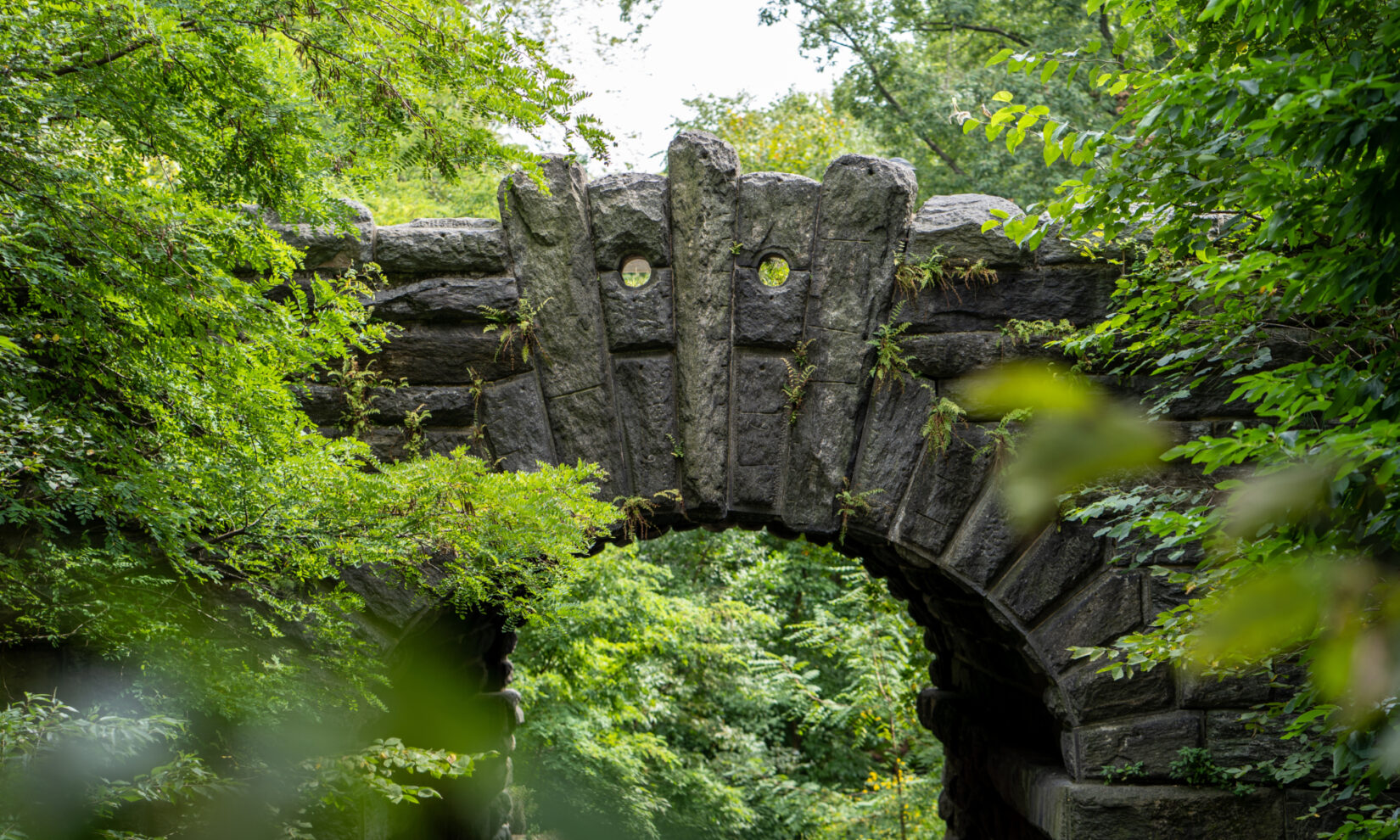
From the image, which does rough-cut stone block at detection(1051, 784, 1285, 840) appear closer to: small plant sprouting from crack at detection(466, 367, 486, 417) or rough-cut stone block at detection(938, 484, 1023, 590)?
rough-cut stone block at detection(938, 484, 1023, 590)

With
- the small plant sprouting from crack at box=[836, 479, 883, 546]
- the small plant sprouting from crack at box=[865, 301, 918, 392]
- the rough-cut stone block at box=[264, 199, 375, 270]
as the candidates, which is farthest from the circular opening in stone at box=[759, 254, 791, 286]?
the rough-cut stone block at box=[264, 199, 375, 270]

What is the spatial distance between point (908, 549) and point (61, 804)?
2.57m

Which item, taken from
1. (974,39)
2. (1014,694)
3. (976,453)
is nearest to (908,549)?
(976,453)

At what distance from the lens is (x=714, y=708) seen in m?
10.0

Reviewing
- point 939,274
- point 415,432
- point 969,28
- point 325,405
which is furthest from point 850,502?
point 969,28

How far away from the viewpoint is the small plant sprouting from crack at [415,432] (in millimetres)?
3584

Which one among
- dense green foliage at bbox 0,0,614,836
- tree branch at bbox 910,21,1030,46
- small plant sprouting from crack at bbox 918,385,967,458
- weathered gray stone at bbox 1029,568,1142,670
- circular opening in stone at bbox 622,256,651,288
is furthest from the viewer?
tree branch at bbox 910,21,1030,46

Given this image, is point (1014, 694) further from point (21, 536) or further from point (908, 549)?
point (21, 536)

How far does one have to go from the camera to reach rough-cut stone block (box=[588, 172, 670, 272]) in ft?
12.1

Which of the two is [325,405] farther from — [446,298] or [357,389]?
[446,298]

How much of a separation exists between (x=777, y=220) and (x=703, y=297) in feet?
1.24

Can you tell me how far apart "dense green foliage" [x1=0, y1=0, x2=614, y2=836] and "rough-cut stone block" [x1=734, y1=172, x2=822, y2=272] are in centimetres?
84

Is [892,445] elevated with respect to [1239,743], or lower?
elevated

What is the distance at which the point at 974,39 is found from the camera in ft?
47.1
